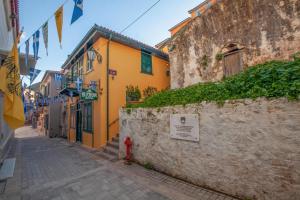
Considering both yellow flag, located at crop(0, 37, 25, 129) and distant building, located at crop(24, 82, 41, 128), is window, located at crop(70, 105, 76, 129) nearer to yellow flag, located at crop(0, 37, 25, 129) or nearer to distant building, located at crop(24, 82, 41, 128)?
distant building, located at crop(24, 82, 41, 128)

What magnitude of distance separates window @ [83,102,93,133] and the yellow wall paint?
1.26 ft

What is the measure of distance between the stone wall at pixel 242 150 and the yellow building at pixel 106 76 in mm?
4849

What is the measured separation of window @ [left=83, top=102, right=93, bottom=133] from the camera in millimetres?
10644

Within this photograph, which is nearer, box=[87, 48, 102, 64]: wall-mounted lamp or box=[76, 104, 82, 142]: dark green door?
box=[87, 48, 102, 64]: wall-mounted lamp

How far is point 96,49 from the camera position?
10.5 metres

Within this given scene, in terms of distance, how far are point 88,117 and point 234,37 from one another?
9191mm

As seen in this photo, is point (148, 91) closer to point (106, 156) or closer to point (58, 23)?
point (106, 156)

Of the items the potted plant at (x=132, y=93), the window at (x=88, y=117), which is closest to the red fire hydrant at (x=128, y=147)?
the potted plant at (x=132, y=93)

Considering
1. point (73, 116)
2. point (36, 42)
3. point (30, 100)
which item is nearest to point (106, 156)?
point (36, 42)

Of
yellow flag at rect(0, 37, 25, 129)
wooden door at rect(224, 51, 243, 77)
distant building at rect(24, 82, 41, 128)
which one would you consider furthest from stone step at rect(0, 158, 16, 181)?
wooden door at rect(224, 51, 243, 77)

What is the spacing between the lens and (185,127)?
17.1 feet

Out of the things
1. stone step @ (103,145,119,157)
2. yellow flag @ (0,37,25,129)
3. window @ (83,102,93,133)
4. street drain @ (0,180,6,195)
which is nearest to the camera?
yellow flag @ (0,37,25,129)

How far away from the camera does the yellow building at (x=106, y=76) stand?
9.66m

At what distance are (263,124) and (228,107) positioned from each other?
84 cm
